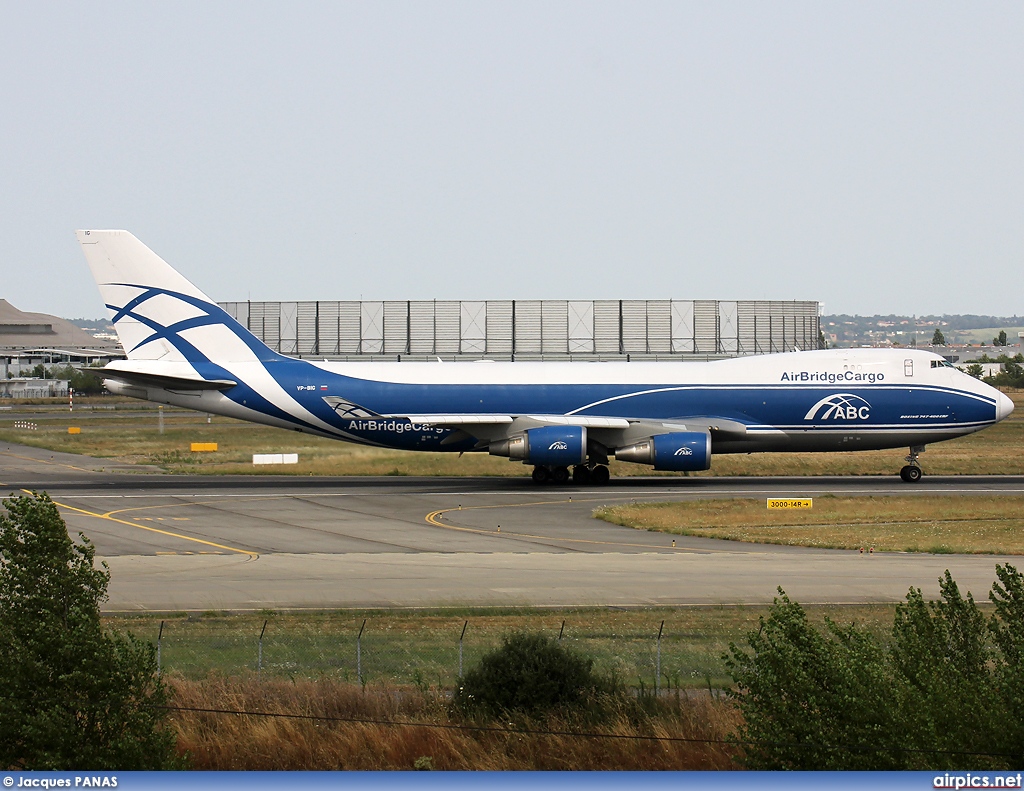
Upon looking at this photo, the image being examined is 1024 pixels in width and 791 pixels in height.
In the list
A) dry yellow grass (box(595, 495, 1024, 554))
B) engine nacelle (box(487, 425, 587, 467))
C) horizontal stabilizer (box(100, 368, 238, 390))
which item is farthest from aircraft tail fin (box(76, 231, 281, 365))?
dry yellow grass (box(595, 495, 1024, 554))

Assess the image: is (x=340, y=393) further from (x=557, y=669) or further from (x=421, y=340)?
(x=421, y=340)

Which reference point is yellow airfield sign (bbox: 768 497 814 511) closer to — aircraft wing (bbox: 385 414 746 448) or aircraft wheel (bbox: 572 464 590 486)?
aircraft wing (bbox: 385 414 746 448)

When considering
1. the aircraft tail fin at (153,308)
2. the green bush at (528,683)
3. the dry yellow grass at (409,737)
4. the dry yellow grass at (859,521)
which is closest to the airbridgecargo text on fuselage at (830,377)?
the dry yellow grass at (859,521)

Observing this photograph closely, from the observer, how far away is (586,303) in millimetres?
101688

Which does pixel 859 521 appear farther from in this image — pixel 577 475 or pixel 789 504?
pixel 577 475

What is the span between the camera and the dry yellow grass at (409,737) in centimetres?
1398

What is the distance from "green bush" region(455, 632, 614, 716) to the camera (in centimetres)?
1520

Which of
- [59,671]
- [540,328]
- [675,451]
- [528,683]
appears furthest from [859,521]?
[540,328]

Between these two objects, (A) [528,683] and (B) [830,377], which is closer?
(A) [528,683]

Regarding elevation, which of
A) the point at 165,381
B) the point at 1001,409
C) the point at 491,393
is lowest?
the point at 1001,409

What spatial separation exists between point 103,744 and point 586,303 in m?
91.1

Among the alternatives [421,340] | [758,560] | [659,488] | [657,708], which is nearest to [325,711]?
[657,708]

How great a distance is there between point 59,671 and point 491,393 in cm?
3525

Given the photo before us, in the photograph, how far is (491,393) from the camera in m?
46.9
